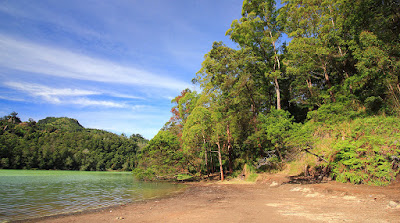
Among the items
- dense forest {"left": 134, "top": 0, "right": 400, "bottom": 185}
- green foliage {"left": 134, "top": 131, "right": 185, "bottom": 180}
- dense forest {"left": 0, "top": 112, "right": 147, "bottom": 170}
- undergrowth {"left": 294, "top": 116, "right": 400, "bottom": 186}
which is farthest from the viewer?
dense forest {"left": 0, "top": 112, "right": 147, "bottom": 170}

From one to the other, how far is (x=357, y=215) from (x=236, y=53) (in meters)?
16.1

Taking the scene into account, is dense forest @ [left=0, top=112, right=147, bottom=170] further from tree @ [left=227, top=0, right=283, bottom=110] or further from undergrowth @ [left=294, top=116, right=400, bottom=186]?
undergrowth @ [left=294, top=116, right=400, bottom=186]

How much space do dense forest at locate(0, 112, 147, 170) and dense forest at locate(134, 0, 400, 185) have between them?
2522 inches

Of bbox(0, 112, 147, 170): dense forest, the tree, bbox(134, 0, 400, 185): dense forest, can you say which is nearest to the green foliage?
bbox(134, 0, 400, 185): dense forest

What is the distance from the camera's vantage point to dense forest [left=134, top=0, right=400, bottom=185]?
10.5 meters

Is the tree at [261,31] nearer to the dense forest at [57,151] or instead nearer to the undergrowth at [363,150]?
the undergrowth at [363,150]

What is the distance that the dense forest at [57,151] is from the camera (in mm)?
63688

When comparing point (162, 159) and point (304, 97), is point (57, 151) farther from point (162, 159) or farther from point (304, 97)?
point (304, 97)

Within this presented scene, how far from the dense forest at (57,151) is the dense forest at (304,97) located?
A: 6406 centimetres

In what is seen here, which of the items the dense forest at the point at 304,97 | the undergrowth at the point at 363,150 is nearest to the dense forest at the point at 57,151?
the dense forest at the point at 304,97

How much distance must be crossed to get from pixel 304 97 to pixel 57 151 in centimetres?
8612

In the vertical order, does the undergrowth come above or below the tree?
below

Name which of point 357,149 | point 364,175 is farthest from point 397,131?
point 364,175

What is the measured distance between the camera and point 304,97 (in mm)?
22469
